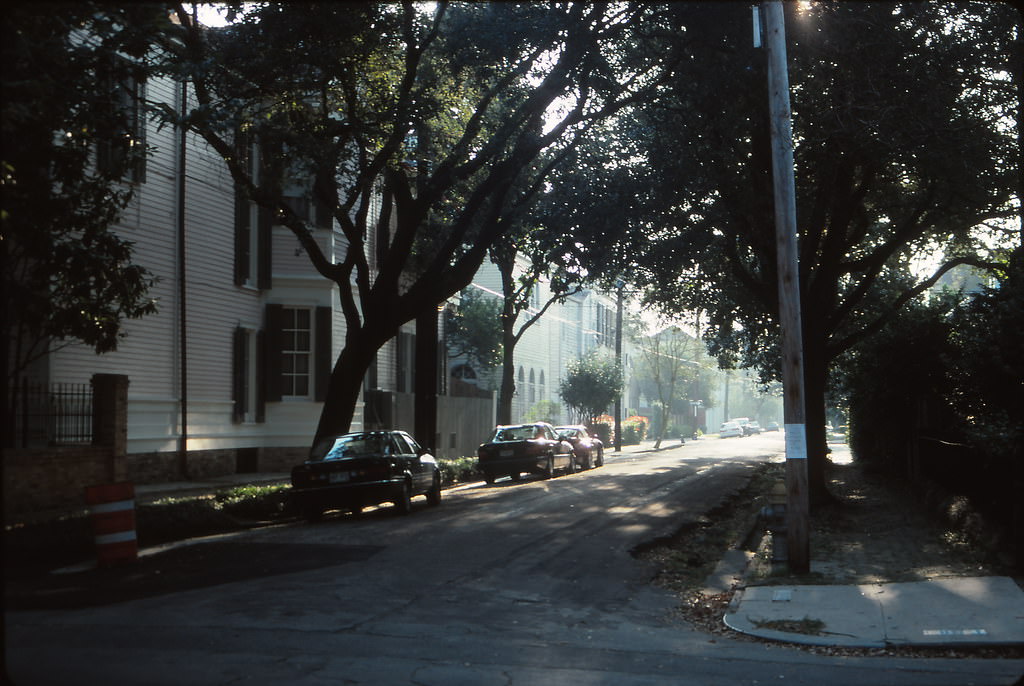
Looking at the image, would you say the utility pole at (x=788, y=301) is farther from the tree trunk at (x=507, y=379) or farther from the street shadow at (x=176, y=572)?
the tree trunk at (x=507, y=379)

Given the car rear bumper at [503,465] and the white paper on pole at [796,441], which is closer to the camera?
the white paper on pole at [796,441]

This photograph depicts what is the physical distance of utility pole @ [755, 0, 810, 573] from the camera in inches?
472

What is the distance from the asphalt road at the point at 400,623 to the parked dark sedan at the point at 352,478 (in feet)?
5.16

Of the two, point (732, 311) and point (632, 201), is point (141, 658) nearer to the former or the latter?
point (632, 201)

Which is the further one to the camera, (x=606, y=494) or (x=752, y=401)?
(x=752, y=401)

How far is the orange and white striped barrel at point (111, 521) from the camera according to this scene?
40.3 ft

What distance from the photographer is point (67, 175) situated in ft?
44.0

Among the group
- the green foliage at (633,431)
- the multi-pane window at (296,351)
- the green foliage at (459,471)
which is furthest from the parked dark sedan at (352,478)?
the green foliage at (633,431)

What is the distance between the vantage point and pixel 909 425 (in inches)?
927

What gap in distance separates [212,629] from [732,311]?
81.9 feet

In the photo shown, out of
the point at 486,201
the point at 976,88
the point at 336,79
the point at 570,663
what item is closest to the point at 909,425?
the point at 976,88

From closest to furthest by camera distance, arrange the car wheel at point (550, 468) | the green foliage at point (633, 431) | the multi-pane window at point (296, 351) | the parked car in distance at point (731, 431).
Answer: the multi-pane window at point (296, 351) → the car wheel at point (550, 468) → the green foliage at point (633, 431) → the parked car in distance at point (731, 431)

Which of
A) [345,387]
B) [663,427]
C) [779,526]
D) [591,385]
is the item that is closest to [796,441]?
[779,526]

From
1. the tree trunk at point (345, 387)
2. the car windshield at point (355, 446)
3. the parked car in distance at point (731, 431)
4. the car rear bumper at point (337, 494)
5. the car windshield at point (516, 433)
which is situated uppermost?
the tree trunk at point (345, 387)
